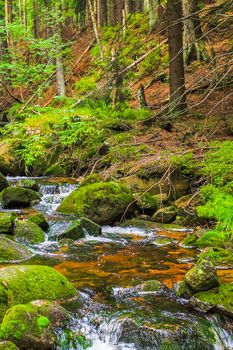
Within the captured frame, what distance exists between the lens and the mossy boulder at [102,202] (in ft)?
34.0

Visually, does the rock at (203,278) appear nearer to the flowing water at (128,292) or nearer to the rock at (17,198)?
the flowing water at (128,292)

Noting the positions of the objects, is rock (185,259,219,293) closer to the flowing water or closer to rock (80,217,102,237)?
the flowing water

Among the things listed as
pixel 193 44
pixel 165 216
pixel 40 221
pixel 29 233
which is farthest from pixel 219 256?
pixel 193 44

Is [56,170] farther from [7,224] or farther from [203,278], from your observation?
[203,278]

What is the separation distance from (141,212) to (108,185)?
1.00m

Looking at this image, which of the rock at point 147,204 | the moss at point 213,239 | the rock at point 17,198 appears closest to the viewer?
the moss at point 213,239

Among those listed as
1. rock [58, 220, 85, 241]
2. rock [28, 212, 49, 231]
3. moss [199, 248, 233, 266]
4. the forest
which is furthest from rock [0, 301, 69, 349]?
rock [28, 212, 49, 231]

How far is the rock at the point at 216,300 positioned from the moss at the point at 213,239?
2048 millimetres

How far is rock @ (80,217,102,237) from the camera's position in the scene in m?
9.34

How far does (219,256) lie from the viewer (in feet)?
23.8

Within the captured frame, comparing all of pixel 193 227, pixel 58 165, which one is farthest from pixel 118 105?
pixel 193 227

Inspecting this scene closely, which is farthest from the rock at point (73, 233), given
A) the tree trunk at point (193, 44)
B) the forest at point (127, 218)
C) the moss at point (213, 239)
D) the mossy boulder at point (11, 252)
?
the tree trunk at point (193, 44)

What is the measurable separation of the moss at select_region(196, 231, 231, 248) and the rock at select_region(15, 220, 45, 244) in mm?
2990

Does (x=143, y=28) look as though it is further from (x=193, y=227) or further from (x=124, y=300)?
(x=124, y=300)
